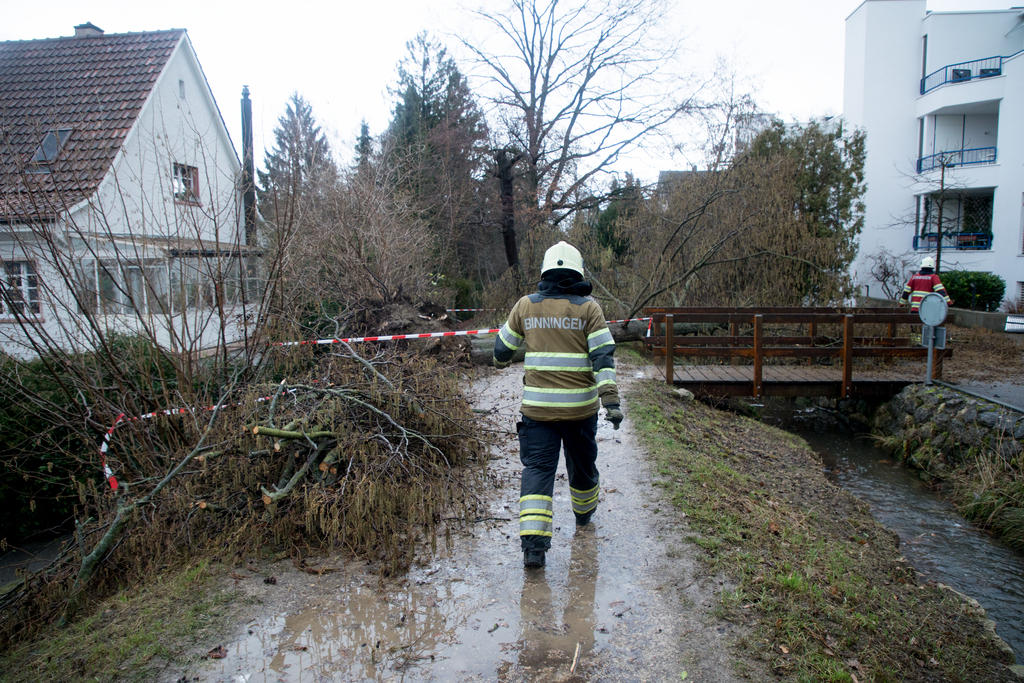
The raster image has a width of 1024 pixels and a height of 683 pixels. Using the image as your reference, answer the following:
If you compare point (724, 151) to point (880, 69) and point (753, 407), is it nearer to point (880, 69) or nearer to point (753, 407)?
point (753, 407)

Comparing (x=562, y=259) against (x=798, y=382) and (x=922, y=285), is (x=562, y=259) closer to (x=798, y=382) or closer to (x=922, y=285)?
(x=798, y=382)

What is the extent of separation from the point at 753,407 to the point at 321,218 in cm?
861

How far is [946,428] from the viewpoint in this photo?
28.6 ft

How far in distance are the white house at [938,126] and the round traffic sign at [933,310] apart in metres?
14.5

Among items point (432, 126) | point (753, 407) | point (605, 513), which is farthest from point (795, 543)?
point (432, 126)

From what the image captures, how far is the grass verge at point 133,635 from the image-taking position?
3039 mm

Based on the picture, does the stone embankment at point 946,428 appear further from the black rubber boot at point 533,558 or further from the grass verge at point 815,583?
the black rubber boot at point 533,558

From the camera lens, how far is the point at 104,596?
160 inches

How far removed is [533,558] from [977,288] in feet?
71.2

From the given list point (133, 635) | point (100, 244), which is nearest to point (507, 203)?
point (100, 244)

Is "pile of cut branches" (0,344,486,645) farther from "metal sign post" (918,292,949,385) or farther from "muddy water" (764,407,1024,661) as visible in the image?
"metal sign post" (918,292,949,385)

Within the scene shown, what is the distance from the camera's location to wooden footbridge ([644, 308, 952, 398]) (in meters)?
10.2

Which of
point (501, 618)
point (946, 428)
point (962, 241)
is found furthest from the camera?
point (962, 241)

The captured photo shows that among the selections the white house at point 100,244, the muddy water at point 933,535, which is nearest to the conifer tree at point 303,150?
the white house at point 100,244
